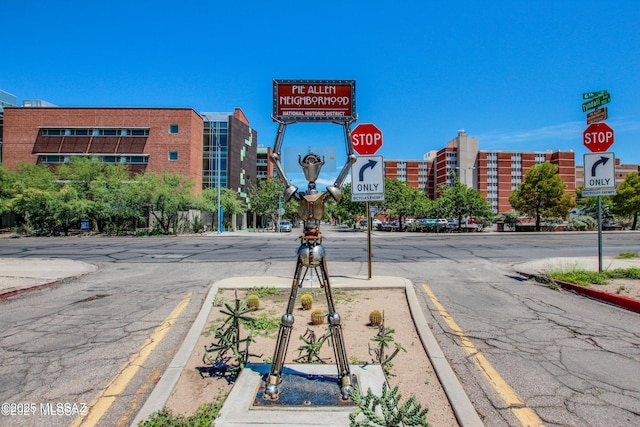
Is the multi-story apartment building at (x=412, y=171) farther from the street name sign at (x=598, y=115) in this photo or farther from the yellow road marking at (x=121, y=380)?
the yellow road marking at (x=121, y=380)

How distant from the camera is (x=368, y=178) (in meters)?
8.12

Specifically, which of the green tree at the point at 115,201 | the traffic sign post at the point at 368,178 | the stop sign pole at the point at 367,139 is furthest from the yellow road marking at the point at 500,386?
the green tree at the point at 115,201

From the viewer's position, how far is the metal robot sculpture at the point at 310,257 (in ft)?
10.9

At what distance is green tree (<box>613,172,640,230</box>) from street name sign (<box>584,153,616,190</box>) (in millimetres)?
52093

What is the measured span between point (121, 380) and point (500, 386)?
378cm

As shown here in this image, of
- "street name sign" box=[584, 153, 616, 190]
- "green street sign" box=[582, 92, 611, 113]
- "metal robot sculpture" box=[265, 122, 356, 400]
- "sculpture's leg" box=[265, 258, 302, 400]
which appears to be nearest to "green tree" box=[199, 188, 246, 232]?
"green street sign" box=[582, 92, 611, 113]

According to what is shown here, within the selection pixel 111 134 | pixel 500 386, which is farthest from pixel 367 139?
pixel 111 134

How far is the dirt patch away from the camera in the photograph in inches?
134

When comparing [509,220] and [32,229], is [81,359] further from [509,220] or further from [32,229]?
[509,220]

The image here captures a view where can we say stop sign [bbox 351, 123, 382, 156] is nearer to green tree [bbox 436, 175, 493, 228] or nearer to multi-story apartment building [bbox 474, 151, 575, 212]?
green tree [bbox 436, 175, 493, 228]

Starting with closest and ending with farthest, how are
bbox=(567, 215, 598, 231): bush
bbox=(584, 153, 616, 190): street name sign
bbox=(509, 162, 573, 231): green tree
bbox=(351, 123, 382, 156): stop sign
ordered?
bbox=(351, 123, 382, 156): stop sign
bbox=(584, 153, 616, 190): street name sign
bbox=(509, 162, 573, 231): green tree
bbox=(567, 215, 598, 231): bush

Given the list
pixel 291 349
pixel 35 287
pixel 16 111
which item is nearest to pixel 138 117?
pixel 16 111

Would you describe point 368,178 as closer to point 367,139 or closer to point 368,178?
point 368,178

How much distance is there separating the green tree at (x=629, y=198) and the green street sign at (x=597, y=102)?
51.8 m
